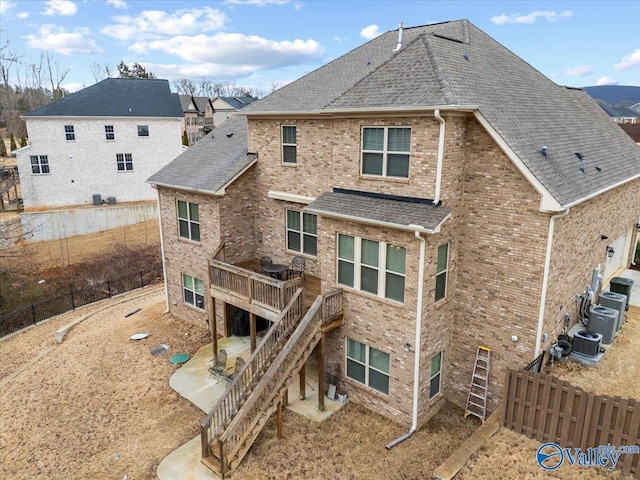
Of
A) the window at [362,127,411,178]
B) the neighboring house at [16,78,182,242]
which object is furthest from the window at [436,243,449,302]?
the neighboring house at [16,78,182,242]

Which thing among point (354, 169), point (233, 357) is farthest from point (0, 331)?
point (354, 169)

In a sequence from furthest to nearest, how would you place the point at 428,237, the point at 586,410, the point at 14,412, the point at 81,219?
1. the point at 81,219
2. the point at 14,412
3. the point at 428,237
4. the point at 586,410

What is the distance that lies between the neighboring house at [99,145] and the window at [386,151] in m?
33.0

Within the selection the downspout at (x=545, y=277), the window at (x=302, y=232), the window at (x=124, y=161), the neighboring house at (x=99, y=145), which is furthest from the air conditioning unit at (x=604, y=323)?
the window at (x=124, y=161)

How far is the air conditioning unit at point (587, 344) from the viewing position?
12469 millimetres

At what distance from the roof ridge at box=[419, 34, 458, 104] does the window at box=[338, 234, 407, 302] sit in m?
3.84

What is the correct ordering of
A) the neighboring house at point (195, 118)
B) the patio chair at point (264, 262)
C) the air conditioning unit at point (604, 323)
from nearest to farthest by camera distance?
1. the air conditioning unit at point (604, 323)
2. the patio chair at point (264, 262)
3. the neighboring house at point (195, 118)

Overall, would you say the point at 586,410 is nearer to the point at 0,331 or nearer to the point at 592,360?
the point at 592,360

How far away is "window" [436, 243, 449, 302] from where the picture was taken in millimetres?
11893

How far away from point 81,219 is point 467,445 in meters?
34.9

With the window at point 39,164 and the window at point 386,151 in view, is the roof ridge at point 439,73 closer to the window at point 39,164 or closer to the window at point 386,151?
the window at point 386,151

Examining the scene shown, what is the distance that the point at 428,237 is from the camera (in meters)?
11.0

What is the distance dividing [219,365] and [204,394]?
141 centimetres

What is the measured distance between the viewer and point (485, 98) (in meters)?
12.2
